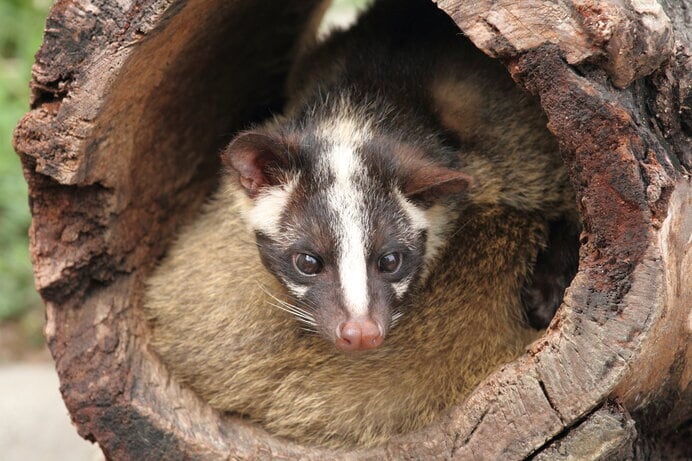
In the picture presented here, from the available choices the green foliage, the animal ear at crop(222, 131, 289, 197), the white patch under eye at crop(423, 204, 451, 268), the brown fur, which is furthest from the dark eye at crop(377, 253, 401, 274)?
the green foliage

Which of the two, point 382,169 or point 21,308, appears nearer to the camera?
point 382,169

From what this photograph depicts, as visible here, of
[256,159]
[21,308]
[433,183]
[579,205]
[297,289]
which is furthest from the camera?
[21,308]

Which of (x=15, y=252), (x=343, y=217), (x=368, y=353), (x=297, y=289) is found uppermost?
(x=343, y=217)

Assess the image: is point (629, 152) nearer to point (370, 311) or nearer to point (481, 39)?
point (481, 39)

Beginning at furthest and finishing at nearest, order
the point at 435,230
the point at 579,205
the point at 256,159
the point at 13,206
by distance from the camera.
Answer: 1. the point at 13,206
2. the point at 435,230
3. the point at 256,159
4. the point at 579,205

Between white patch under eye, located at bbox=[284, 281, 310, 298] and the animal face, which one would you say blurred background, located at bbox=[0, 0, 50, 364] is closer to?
the animal face

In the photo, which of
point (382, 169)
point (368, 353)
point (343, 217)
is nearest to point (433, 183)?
point (382, 169)

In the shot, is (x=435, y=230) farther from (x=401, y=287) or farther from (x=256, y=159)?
(x=256, y=159)

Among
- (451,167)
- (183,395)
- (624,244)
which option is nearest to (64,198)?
(183,395)
